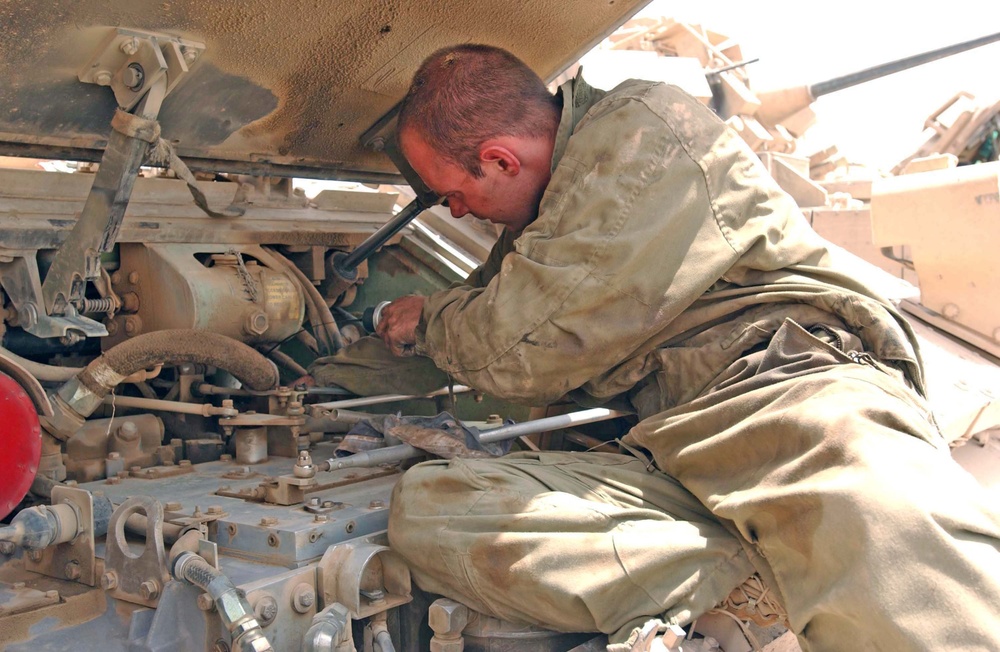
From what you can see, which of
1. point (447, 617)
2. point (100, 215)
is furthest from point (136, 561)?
point (100, 215)

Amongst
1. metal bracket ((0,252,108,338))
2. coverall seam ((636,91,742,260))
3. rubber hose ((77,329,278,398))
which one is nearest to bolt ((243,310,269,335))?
rubber hose ((77,329,278,398))

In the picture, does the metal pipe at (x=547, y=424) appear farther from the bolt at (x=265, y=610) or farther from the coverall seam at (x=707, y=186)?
the bolt at (x=265, y=610)

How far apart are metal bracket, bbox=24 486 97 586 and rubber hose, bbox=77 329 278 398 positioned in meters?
0.44

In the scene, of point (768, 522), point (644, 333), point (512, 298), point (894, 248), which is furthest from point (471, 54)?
point (894, 248)

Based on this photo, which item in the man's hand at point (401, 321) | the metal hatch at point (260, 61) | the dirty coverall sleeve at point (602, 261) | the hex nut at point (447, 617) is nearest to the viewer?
the hex nut at point (447, 617)

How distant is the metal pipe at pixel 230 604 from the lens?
165 centimetres

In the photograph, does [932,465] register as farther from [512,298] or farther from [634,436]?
[512,298]

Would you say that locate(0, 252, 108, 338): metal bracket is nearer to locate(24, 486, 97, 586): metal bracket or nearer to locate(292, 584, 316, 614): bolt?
locate(24, 486, 97, 586): metal bracket

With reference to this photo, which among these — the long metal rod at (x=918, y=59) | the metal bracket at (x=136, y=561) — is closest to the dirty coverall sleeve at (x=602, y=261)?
the metal bracket at (x=136, y=561)

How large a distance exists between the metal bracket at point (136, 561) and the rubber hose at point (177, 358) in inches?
23.2

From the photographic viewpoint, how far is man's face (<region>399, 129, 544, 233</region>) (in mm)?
2414

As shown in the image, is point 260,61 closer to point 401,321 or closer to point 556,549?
point 401,321

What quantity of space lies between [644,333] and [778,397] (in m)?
0.32

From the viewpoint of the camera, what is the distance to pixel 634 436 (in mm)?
2268
